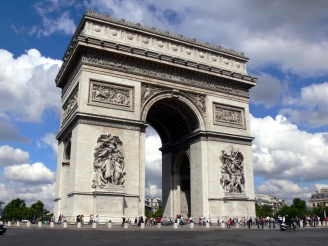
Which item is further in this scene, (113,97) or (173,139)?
(173,139)

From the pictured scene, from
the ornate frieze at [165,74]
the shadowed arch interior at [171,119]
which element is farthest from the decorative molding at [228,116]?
the shadowed arch interior at [171,119]

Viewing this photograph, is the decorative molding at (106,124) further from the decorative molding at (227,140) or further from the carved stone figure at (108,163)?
the decorative molding at (227,140)

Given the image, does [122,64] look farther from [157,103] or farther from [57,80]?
[57,80]

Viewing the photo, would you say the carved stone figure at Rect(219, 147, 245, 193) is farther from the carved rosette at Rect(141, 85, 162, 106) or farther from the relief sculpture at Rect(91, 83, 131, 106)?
the relief sculpture at Rect(91, 83, 131, 106)

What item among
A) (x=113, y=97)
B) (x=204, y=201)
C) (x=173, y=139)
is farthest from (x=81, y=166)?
(x=173, y=139)

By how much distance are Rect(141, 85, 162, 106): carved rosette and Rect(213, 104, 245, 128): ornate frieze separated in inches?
239

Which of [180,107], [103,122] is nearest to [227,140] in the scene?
[180,107]

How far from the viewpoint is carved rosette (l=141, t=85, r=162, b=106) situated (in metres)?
30.6

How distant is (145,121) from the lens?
30.2 meters

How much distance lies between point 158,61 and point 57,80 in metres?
11.1

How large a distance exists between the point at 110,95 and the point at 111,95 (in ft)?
0.28

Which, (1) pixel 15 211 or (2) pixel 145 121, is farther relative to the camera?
(1) pixel 15 211

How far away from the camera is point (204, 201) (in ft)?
102

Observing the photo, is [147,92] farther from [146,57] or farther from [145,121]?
[146,57]
